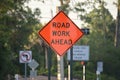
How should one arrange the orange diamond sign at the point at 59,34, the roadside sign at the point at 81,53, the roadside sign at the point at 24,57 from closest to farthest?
1. the orange diamond sign at the point at 59,34
2. the roadside sign at the point at 24,57
3. the roadside sign at the point at 81,53

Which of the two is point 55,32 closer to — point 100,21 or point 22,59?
point 22,59

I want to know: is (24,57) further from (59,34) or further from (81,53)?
(59,34)

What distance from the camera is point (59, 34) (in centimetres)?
1469

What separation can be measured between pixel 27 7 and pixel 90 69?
21.1 meters

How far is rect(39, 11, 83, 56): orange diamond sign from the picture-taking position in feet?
48.0

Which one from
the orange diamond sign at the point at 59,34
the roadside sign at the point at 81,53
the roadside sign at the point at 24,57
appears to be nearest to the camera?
the orange diamond sign at the point at 59,34

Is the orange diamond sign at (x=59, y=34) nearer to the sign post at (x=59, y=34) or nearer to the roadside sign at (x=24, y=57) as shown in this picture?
the sign post at (x=59, y=34)

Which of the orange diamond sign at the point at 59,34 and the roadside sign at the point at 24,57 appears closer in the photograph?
the orange diamond sign at the point at 59,34

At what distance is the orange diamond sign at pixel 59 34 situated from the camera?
48.0ft

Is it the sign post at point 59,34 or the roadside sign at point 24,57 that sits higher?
the sign post at point 59,34

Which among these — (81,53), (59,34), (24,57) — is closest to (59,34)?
(59,34)

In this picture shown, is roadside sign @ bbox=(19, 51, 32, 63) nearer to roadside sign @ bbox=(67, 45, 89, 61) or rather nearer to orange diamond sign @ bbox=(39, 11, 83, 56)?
roadside sign @ bbox=(67, 45, 89, 61)

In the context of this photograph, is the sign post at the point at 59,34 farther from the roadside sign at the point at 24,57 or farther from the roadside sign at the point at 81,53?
the roadside sign at the point at 81,53

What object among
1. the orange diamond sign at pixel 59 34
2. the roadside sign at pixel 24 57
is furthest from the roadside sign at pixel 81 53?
the orange diamond sign at pixel 59 34
